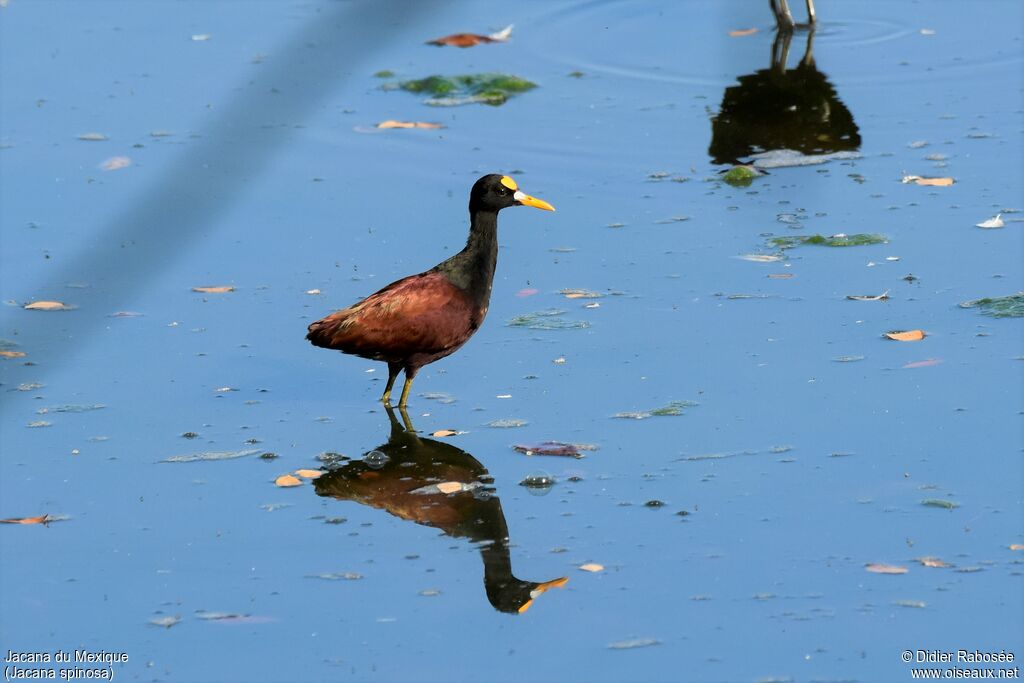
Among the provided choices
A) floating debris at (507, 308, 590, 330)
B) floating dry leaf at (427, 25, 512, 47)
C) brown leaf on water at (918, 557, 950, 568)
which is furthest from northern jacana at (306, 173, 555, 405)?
floating dry leaf at (427, 25, 512, 47)

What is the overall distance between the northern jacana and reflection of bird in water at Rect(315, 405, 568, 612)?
34cm

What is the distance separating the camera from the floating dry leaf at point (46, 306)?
7.82 m

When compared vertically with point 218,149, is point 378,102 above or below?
below

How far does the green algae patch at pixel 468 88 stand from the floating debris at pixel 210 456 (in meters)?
5.29

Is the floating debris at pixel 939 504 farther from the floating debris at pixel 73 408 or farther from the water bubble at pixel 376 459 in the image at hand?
the floating debris at pixel 73 408

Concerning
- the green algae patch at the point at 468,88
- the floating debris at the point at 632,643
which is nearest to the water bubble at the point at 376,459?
the floating debris at the point at 632,643

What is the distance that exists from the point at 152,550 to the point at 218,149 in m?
3.61

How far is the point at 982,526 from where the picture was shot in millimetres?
5238

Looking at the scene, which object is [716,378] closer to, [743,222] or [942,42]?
[743,222]

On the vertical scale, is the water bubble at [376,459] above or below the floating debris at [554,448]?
below

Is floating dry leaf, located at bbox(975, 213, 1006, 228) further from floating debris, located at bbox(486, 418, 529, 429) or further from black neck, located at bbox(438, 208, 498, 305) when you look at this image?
floating debris, located at bbox(486, 418, 529, 429)

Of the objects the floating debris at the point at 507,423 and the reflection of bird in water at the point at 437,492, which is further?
the floating debris at the point at 507,423

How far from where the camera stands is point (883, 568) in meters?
4.98

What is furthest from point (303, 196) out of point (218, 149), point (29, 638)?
point (218, 149)
